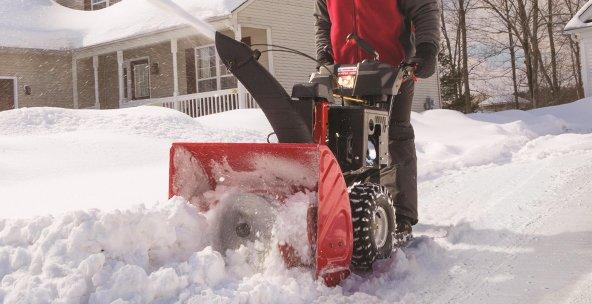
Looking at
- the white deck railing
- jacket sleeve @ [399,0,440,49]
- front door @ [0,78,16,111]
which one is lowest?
jacket sleeve @ [399,0,440,49]

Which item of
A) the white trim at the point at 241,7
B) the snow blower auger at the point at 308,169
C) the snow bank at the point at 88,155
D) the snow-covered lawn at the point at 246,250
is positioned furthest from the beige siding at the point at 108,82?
the snow blower auger at the point at 308,169

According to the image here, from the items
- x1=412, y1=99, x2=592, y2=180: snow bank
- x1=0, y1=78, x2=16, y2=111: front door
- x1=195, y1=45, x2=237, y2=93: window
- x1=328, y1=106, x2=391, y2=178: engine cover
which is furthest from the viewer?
x1=0, y1=78, x2=16, y2=111: front door

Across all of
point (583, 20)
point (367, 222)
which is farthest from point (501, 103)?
point (367, 222)

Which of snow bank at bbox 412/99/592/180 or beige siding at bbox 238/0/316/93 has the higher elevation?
beige siding at bbox 238/0/316/93

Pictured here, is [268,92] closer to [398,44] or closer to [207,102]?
[398,44]

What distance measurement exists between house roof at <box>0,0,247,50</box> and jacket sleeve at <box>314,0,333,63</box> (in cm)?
1175

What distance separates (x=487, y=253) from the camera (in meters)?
3.40

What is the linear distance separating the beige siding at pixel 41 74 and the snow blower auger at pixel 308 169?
18.2 meters

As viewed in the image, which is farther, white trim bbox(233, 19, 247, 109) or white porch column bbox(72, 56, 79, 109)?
white porch column bbox(72, 56, 79, 109)

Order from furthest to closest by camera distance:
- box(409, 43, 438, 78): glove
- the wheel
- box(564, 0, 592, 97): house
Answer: box(564, 0, 592, 97): house
box(409, 43, 438, 78): glove
the wheel

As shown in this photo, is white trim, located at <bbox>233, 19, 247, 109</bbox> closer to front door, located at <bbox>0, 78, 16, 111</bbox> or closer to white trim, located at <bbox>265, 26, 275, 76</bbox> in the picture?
white trim, located at <bbox>265, 26, 275, 76</bbox>

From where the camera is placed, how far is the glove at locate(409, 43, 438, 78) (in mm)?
3512

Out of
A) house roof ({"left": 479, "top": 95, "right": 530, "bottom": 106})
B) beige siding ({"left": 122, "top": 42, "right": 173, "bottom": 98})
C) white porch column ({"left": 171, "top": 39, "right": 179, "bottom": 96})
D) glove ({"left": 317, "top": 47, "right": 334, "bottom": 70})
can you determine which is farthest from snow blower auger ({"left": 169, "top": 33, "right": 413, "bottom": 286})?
house roof ({"left": 479, "top": 95, "right": 530, "bottom": 106})

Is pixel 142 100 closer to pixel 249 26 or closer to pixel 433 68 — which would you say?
pixel 249 26
